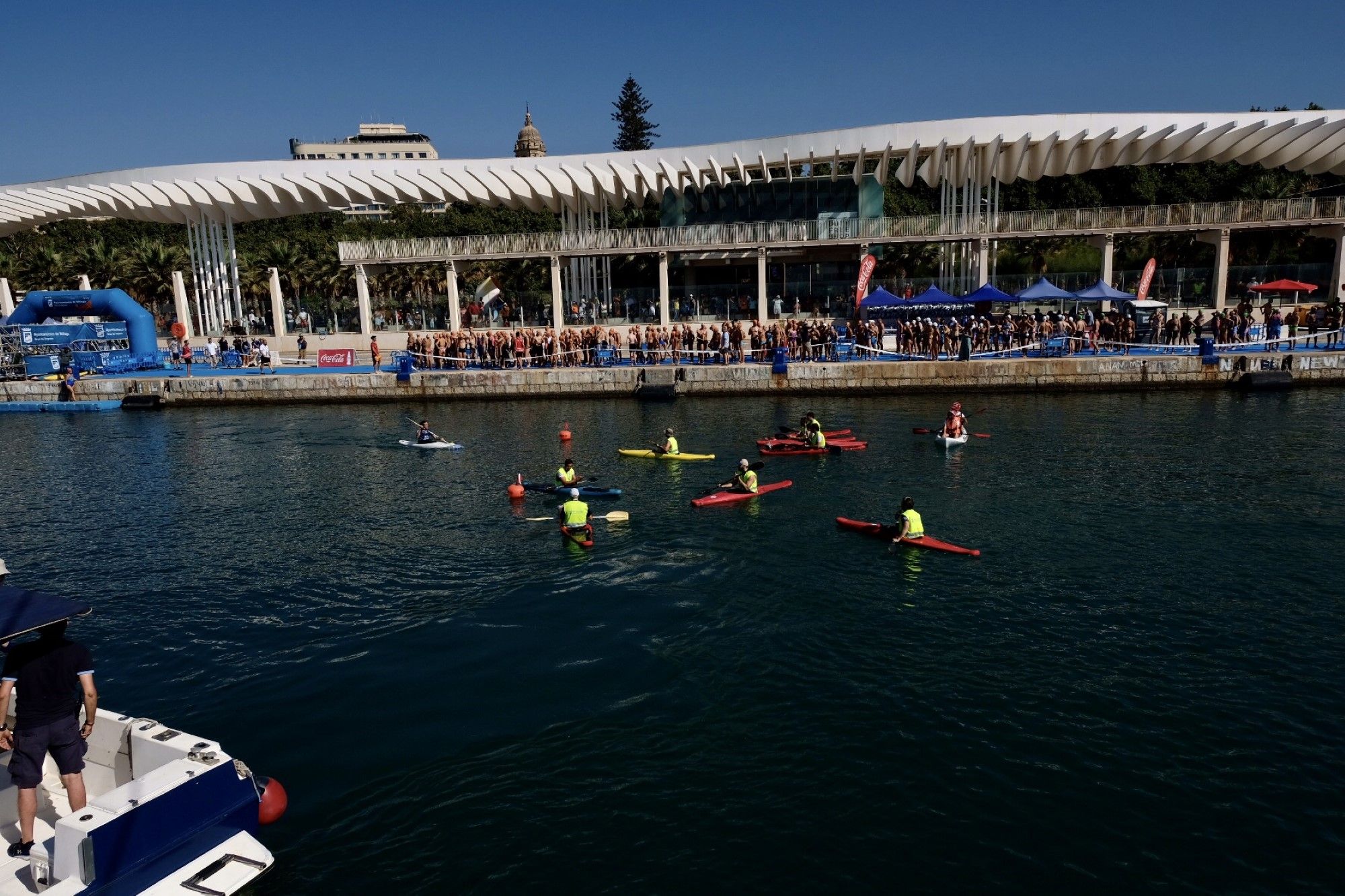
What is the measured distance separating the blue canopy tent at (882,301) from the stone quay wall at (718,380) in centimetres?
425

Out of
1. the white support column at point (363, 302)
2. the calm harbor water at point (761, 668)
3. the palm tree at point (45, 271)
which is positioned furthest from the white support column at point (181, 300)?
the calm harbor water at point (761, 668)

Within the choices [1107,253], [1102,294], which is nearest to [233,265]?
[1102,294]

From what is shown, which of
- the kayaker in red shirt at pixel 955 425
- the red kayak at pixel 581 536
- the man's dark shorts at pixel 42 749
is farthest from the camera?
the kayaker in red shirt at pixel 955 425

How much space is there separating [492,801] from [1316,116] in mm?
53218

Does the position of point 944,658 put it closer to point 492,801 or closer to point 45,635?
point 492,801

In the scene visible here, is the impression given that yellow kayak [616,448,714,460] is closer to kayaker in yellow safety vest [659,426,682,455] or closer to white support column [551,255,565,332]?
kayaker in yellow safety vest [659,426,682,455]

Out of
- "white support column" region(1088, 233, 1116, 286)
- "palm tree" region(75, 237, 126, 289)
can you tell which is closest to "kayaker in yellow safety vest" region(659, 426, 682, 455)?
"white support column" region(1088, 233, 1116, 286)

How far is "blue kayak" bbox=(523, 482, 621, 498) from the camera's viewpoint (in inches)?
856

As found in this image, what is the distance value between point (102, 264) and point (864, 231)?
1782 inches

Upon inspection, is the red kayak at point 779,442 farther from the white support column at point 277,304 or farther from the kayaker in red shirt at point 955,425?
the white support column at point 277,304

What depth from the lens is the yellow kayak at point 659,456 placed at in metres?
25.8

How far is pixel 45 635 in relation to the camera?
7.89 m

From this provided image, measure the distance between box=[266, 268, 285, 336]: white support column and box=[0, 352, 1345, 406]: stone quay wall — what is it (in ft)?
22.8

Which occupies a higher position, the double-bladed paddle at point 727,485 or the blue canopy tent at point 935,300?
the blue canopy tent at point 935,300
